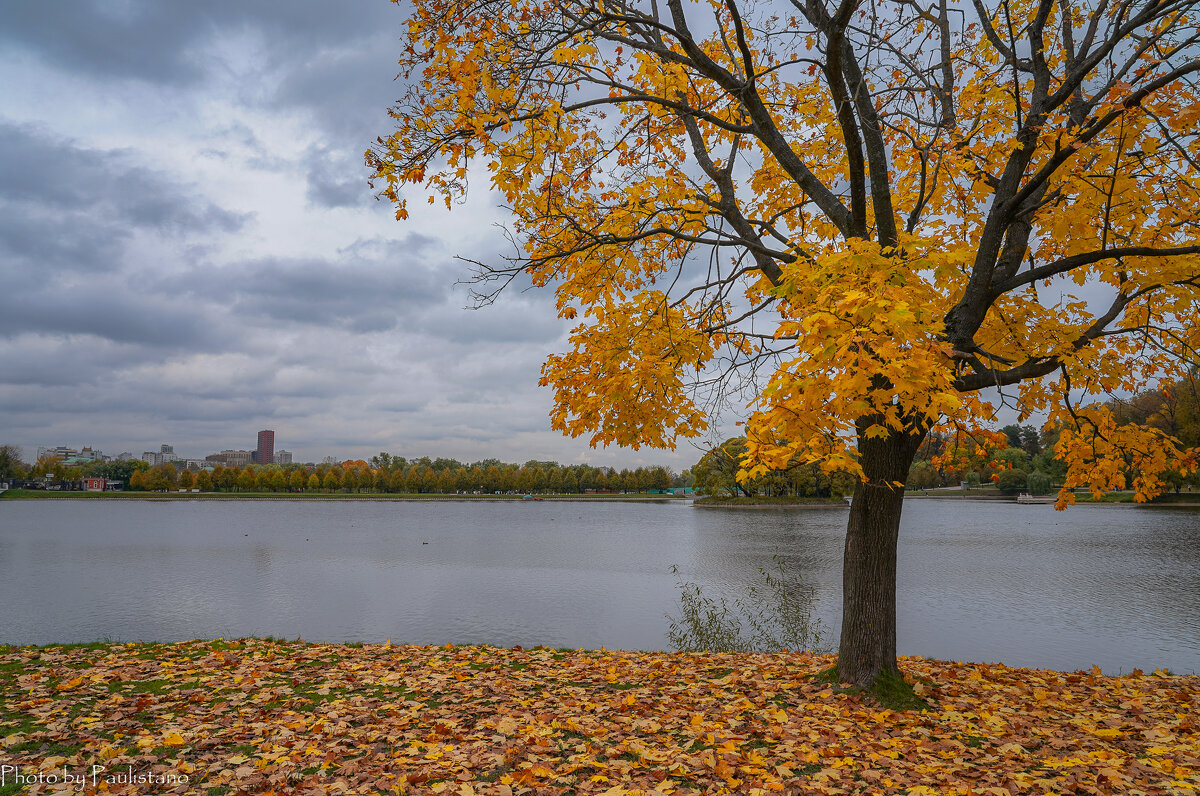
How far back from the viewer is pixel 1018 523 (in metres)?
47.5

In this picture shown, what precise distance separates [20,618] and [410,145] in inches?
630

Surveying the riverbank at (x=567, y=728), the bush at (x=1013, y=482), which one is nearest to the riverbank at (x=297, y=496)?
the bush at (x=1013, y=482)

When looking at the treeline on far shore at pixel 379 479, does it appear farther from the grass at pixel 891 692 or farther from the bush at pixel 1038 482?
the grass at pixel 891 692

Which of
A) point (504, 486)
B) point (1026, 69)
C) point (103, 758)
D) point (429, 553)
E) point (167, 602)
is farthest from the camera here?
point (504, 486)

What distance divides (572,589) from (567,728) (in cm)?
1431

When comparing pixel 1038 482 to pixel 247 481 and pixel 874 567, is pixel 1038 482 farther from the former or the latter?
pixel 247 481

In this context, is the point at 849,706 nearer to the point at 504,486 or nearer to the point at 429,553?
the point at 429,553

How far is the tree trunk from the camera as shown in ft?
21.2

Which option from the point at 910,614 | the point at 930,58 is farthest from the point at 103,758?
the point at 910,614

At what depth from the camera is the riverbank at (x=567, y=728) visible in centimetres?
411

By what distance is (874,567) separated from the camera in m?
6.57

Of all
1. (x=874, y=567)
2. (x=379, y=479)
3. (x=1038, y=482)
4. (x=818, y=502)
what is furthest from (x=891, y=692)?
(x=379, y=479)

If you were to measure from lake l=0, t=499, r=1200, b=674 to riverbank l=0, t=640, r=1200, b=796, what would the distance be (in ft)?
17.5

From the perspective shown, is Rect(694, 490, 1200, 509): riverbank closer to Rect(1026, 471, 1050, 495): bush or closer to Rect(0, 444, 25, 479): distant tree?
Rect(1026, 471, 1050, 495): bush
